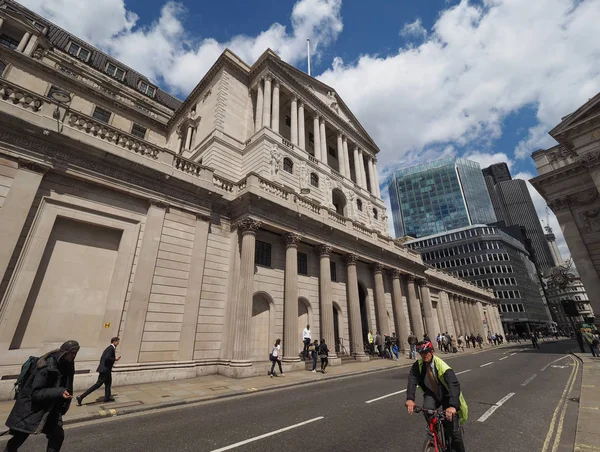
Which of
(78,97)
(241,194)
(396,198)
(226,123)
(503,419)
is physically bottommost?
(503,419)

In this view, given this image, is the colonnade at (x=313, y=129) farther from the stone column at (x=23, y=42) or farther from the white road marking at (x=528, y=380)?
the white road marking at (x=528, y=380)

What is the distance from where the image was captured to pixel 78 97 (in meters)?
23.3

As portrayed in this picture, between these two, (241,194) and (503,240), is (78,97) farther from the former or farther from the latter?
(503,240)

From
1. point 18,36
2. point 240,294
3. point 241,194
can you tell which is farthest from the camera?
point 18,36

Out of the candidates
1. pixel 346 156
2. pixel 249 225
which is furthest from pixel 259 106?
pixel 249 225

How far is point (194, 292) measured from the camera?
14.0 m

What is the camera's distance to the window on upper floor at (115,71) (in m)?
29.6

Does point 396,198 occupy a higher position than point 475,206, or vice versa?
point 396,198

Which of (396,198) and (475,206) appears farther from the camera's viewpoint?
(396,198)

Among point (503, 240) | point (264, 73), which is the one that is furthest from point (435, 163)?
point (264, 73)

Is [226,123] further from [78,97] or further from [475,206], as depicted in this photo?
[475,206]

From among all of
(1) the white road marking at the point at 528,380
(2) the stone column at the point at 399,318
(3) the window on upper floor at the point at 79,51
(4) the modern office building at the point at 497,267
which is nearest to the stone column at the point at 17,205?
(1) the white road marking at the point at 528,380

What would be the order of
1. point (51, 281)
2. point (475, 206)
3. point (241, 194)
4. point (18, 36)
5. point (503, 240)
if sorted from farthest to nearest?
point (475, 206)
point (503, 240)
point (18, 36)
point (241, 194)
point (51, 281)

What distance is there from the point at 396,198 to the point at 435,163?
78.7ft
